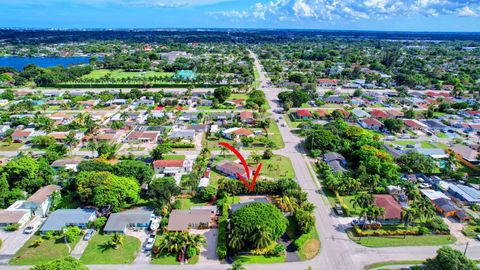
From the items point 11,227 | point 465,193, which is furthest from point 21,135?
point 465,193

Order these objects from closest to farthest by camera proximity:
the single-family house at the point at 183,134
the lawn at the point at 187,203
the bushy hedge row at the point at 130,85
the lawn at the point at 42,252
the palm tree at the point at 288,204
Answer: the lawn at the point at 42,252, the palm tree at the point at 288,204, the lawn at the point at 187,203, the single-family house at the point at 183,134, the bushy hedge row at the point at 130,85

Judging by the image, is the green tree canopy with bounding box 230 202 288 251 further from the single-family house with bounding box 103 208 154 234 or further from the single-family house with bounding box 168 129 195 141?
the single-family house with bounding box 168 129 195 141

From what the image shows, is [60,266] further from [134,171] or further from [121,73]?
[121,73]

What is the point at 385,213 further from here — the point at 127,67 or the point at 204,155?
the point at 127,67

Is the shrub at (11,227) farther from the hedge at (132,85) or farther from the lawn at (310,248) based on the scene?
the hedge at (132,85)

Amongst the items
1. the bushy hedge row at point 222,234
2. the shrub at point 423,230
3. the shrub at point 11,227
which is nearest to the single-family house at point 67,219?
the shrub at point 11,227

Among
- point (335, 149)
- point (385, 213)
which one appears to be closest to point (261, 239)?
point (385, 213)
